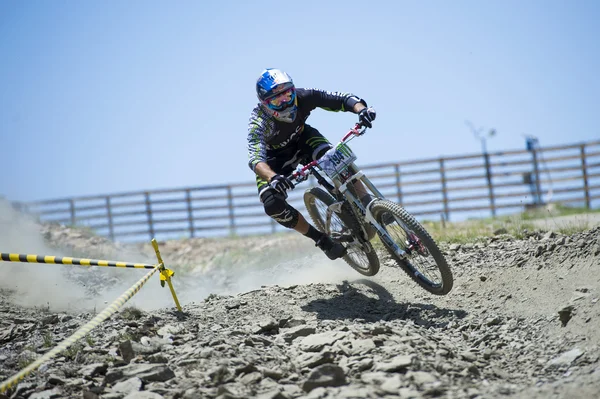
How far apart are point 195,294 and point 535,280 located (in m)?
6.20

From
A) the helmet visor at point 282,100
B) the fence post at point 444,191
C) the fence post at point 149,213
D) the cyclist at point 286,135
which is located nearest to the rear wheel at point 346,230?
the cyclist at point 286,135

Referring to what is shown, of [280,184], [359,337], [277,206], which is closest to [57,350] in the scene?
[359,337]

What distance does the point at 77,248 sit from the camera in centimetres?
1567

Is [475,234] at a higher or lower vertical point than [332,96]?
lower

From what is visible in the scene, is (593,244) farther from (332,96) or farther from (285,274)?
(285,274)

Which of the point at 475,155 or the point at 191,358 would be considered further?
the point at 475,155

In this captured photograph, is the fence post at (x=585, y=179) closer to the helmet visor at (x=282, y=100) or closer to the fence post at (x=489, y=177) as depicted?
the fence post at (x=489, y=177)

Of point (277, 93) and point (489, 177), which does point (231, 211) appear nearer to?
point (489, 177)

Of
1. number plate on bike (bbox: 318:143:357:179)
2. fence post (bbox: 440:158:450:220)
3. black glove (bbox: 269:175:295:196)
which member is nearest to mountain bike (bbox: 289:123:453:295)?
number plate on bike (bbox: 318:143:357:179)

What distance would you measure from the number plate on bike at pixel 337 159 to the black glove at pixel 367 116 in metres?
0.32

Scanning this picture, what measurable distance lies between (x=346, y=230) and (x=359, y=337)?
2.33 meters

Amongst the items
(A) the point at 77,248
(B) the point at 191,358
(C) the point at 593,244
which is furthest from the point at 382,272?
(A) the point at 77,248

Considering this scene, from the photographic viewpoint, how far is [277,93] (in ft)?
24.6

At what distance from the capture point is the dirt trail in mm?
4902
